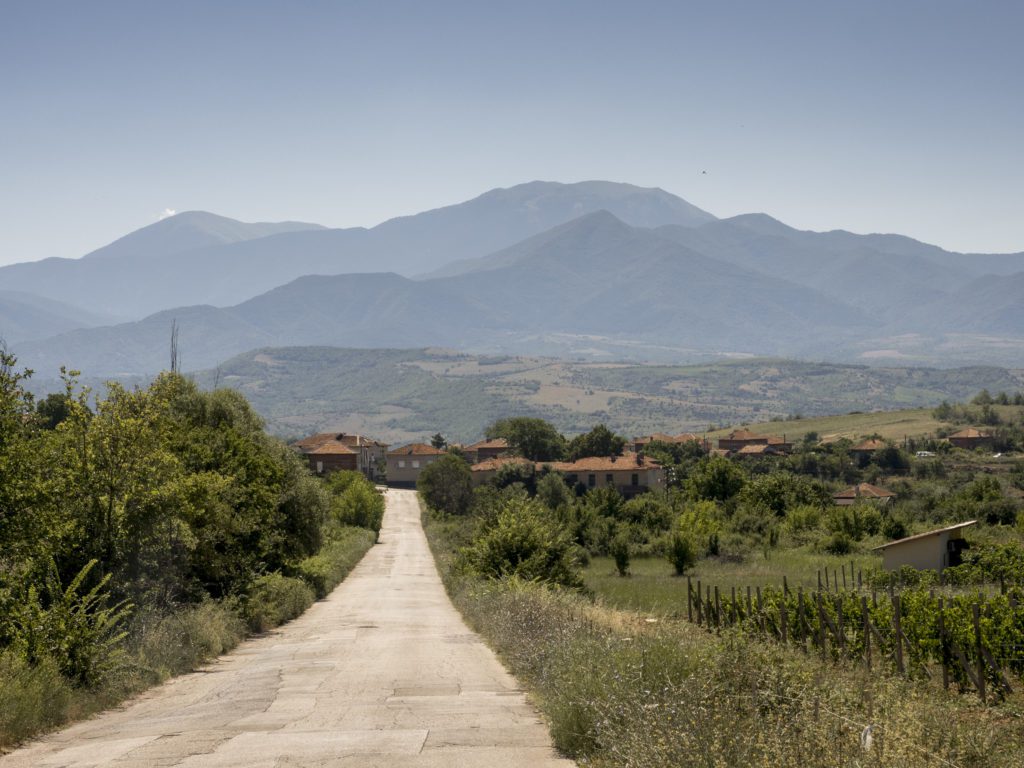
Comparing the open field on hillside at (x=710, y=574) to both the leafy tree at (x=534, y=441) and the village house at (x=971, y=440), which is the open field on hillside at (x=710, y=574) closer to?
the leafy tree at (x=534, y=441)

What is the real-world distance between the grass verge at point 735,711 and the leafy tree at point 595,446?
12944cm

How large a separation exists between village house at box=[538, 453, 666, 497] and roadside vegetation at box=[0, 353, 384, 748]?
9322 cm

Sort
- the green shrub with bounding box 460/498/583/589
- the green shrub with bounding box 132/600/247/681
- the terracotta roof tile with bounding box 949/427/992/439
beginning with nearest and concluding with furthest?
the green shrub with bounding box 132/600/247/681
the green shrub with bounding box 460/498/583/589
the terracotta roof tile with bounding box 949/427/992/439

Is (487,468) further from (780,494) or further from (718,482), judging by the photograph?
(780,494)

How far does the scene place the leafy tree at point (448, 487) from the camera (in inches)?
4643

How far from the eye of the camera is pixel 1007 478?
105 metres

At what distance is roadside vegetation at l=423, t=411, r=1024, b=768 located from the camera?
1037 centimetres

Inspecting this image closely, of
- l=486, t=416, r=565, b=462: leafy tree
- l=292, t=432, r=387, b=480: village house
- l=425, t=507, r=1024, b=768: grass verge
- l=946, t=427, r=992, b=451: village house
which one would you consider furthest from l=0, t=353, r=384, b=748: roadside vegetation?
l=946, t=427, r=992, b=451: village house

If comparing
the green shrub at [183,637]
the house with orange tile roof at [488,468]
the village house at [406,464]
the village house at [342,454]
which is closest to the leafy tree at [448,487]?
the house with orange tile roof at [488,468]

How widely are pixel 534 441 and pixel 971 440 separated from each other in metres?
56.5

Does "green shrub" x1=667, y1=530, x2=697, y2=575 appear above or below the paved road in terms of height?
Answer: below

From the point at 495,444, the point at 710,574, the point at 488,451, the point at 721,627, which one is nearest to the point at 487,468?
the point at 488,451

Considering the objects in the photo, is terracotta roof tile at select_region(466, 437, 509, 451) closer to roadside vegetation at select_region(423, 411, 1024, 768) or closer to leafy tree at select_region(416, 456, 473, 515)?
leafy tree at select_region(416, 456, 473, 515)

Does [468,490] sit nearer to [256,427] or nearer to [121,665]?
[256,427]
